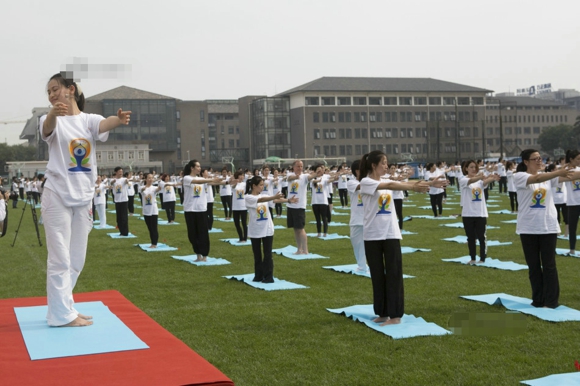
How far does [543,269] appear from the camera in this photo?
884 centimetres

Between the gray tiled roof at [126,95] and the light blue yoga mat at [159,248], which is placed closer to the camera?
the light blue yoga mat at [159,248]

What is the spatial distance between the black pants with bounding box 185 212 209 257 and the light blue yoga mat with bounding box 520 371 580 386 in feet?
30.6

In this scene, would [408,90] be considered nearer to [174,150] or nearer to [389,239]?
[174,150]

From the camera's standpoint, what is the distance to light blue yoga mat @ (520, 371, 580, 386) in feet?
18.3

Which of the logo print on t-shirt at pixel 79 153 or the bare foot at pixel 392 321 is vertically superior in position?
the logo print on t-shirt at pixel 79 153

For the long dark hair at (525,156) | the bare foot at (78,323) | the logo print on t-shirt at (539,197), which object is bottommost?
the bare foot at (78,323)

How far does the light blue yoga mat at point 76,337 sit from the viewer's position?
245 inches

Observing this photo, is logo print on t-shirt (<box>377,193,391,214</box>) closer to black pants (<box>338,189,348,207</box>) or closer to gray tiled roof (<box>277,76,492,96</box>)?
black pants (<box>338,189,348,207</box>)

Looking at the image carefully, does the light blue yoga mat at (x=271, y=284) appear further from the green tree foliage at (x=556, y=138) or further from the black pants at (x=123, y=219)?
the green tree foliage at (x=556, y=138)

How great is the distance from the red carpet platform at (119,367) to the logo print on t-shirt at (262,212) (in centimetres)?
472

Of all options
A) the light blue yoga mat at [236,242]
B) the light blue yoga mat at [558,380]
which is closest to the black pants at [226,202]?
the light blue yoga mat at [236,242]

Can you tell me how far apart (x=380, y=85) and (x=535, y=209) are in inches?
3953

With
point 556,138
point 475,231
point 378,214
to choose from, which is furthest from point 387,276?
point 556,138

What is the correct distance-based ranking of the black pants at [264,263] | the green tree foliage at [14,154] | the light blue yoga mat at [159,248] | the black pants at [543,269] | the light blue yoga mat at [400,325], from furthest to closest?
the green tree foliage at [14,154] → the light blue yoga mat at [159,248] → the black pants at [264,263] → the black pants at [543,269] → the light blue yoga mat at [400,325]
